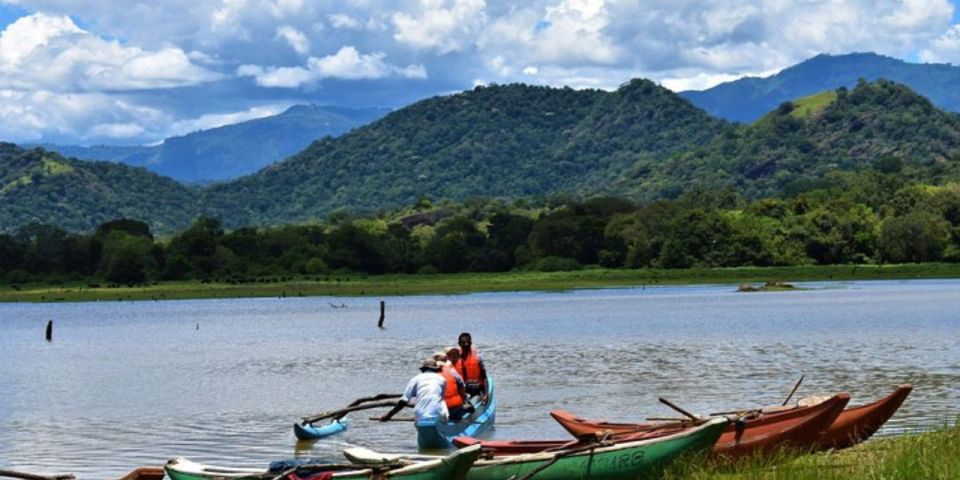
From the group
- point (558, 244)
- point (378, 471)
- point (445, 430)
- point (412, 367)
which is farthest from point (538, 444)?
point (558, 244)

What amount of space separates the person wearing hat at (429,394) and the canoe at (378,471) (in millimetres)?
9098

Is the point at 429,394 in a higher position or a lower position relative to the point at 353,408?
higher

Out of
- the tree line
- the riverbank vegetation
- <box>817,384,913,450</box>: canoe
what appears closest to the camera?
<box>817,384,913,450</box>: canoe

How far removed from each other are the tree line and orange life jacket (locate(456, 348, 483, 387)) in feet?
355

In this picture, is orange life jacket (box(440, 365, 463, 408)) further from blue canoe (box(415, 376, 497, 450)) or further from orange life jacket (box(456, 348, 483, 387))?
orange life jacket (box(456, 348, 483, 387))

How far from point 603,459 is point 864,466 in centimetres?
370

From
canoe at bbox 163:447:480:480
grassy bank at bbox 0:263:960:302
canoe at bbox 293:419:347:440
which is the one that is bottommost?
canoe at bbox 293:419:347:440

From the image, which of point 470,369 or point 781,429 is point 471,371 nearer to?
point 470,369

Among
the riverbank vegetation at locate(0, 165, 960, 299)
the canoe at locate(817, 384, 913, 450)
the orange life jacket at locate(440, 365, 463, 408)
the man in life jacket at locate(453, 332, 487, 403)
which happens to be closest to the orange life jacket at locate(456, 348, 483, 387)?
the man in life jacket at locate(453, 332, 487, 403)

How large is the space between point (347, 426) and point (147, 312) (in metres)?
85.0

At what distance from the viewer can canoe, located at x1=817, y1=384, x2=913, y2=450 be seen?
2352 centimetres

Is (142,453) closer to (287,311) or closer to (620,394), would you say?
(620,394)

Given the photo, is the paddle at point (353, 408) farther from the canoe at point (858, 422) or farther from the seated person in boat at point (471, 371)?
the canoe at point (858, 422)

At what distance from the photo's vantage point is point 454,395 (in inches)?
1262
